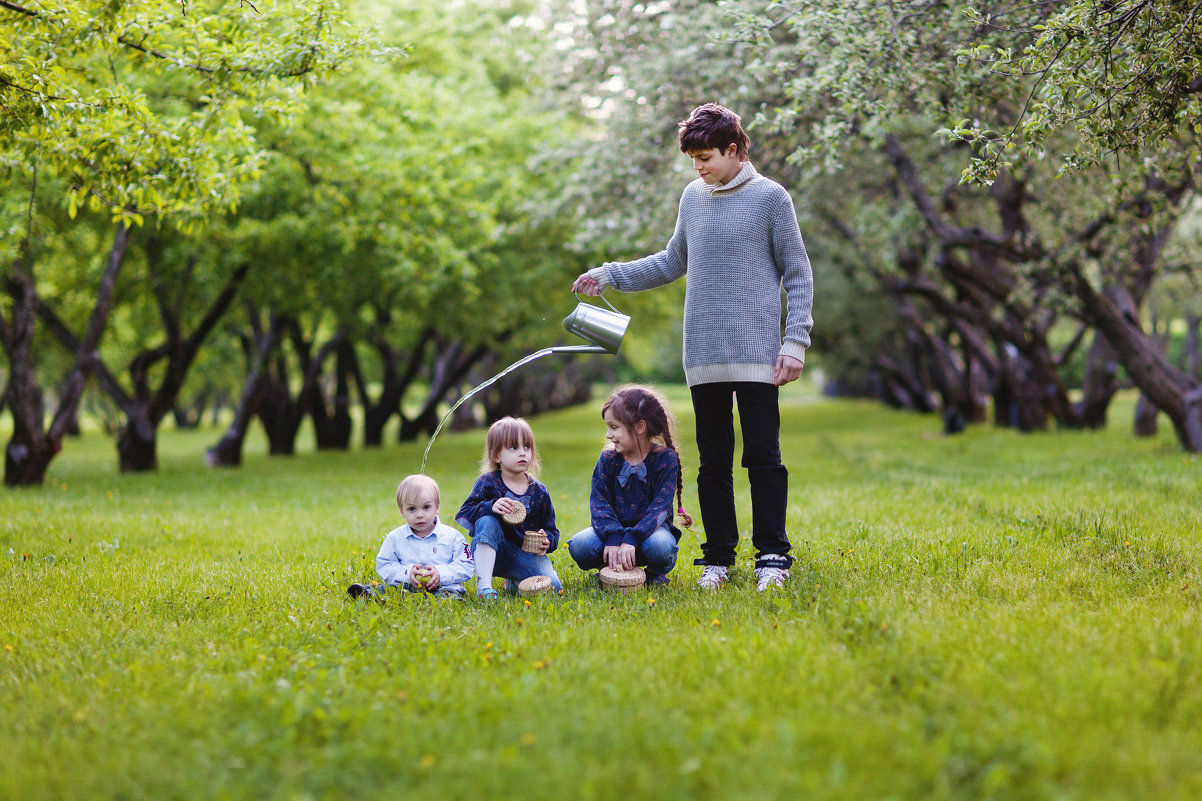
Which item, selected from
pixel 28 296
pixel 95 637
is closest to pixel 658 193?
pixel 28 296

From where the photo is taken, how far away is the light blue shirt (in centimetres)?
507

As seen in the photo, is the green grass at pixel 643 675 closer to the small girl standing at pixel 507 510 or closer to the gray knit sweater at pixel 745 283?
the small girl standing at pixel 507 510

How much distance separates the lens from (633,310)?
2216 centimetres

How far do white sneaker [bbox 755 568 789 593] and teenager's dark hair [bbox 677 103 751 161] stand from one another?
2.24 metres

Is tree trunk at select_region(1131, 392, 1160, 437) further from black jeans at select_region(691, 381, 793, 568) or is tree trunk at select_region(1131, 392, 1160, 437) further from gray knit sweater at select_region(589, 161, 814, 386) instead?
gray knit sweater at select_region(589, 161, 814, 386)

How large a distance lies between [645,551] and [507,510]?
2.58 ft

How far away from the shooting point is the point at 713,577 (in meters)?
5.04

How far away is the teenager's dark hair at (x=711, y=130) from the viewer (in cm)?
472

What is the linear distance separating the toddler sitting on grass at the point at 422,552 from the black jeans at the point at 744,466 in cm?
140

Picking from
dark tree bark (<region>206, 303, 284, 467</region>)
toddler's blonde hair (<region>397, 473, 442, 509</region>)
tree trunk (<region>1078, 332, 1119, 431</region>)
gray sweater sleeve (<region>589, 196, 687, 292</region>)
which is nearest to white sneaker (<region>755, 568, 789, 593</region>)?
gray sweater sleeve (<region>589, 196, 687, 292</region>)

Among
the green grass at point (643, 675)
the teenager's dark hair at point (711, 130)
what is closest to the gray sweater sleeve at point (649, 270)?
the teenager's dark hair at point (711, 130)

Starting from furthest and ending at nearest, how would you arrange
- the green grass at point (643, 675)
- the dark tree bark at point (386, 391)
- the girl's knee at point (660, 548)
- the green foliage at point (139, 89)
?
the dark tree bark at point (386, 391) → the green foliage at point (139, 89) → the girl's knee at point (660, 548) → the green grass at point (643, 675)

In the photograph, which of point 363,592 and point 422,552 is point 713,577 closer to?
point 422,552

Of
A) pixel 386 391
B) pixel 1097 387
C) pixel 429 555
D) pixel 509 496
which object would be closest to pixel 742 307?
pixel 509 496
